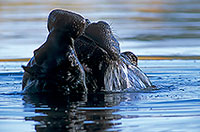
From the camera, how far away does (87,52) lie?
5.84 meters

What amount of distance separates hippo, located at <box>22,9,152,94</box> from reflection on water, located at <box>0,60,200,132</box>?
12 cm

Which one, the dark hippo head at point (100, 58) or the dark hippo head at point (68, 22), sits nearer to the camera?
the dark hippo head at point (68, 22)

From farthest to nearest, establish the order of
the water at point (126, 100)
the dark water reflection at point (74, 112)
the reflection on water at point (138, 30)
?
the reflection on water at point (138, 30)
the water at point (126, 100)
the dark water reflection at point (74, 112)

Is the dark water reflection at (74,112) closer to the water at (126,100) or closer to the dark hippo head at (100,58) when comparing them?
the water at (126,100)

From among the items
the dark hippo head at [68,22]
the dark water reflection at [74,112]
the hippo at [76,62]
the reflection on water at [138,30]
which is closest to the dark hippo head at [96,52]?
the hippo at [76,62]

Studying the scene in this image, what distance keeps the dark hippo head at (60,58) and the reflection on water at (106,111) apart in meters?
0.16

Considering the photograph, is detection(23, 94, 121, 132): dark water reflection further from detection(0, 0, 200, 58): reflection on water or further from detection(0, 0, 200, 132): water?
detection(0, 0, 200, 58): reflection on water

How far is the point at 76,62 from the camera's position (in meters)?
5.54

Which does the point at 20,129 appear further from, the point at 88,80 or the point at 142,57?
the point at 142,57

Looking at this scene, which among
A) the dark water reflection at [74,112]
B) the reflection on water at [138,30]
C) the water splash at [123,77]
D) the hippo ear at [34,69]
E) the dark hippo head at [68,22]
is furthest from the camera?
the reflection on water at [138,30]

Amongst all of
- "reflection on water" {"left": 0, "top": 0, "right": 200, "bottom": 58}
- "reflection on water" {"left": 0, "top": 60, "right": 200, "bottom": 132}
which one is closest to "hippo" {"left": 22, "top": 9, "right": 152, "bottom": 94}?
"reflection on water" {"left": 0, "top": 60, "right": 200, "bottom": 132}

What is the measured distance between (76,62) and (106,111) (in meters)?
0.56

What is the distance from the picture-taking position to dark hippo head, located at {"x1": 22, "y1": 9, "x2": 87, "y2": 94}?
538 centimetres

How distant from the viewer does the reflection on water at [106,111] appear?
185 inches
